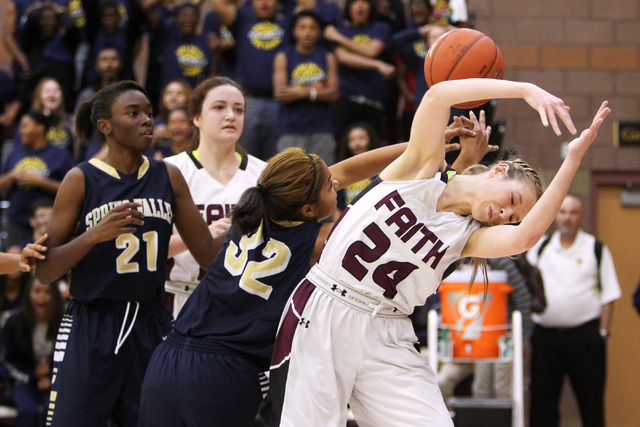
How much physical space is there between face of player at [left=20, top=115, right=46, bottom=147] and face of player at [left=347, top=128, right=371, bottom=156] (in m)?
2.76

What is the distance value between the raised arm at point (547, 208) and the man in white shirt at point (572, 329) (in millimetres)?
3950

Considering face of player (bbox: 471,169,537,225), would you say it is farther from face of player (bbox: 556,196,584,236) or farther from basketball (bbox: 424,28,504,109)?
face of player (bbox: 556,196,584,236)

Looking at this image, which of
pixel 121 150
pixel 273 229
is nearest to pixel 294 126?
pixel 121 150

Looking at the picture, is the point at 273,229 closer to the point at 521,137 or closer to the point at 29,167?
the point at 29,167

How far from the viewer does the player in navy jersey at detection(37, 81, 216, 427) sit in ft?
11.7

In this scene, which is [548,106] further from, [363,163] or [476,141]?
[363,163]

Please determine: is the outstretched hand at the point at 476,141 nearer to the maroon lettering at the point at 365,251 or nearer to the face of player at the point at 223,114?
the maroon lettering at the point at 365,251

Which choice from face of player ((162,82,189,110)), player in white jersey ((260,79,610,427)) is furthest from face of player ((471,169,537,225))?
face of player ((162,82,189,110))

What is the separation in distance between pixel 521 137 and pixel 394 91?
1.53 meters

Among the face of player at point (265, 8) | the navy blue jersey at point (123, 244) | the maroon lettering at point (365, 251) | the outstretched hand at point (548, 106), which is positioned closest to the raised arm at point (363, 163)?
the maroon lettering at point (365, 251)

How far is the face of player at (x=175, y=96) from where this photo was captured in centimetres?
735

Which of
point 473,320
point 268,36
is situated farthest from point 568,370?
point 268,36

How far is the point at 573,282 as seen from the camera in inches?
284

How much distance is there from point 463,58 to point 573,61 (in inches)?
235
